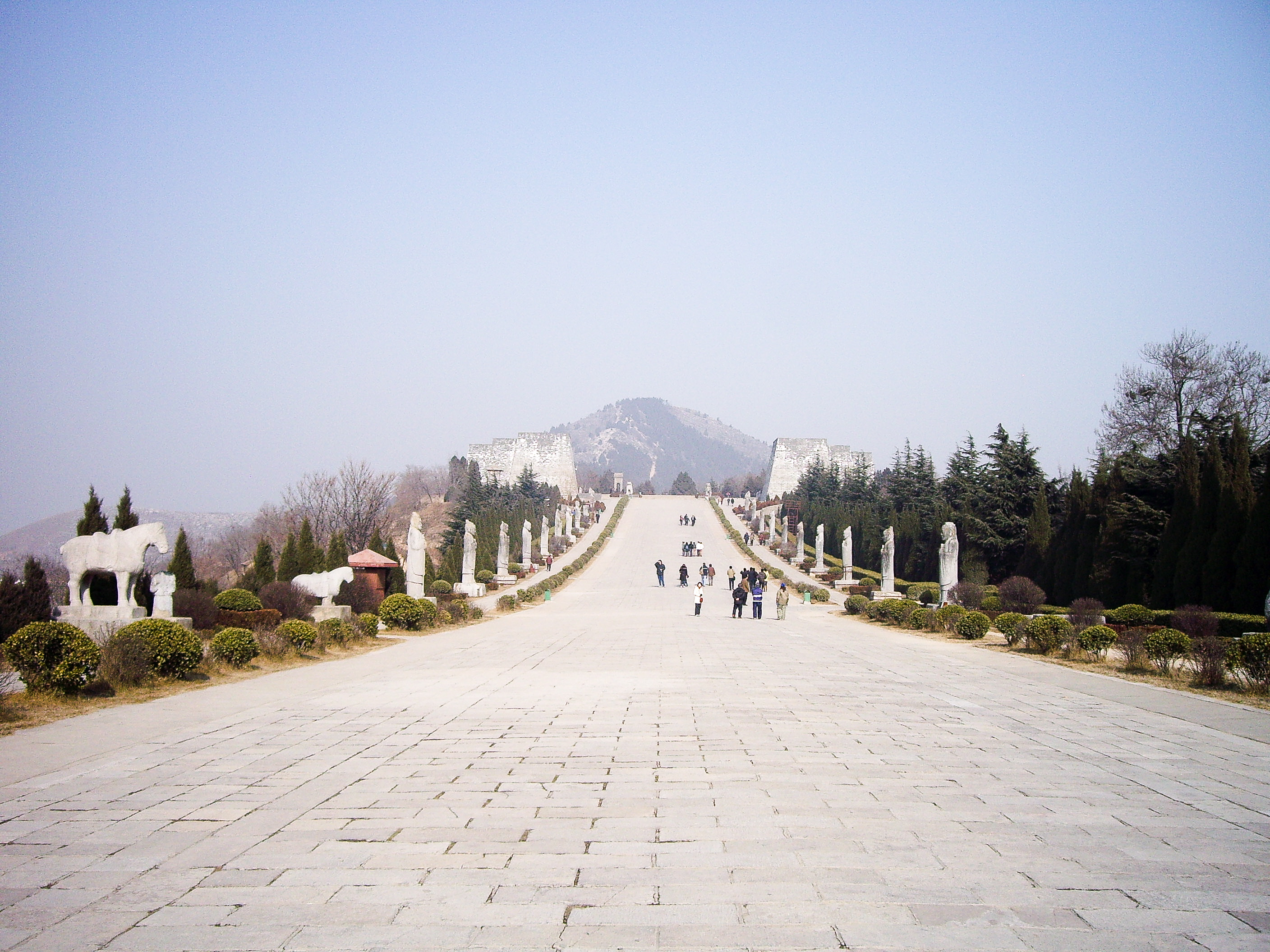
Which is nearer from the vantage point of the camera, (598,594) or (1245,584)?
(1245,584)

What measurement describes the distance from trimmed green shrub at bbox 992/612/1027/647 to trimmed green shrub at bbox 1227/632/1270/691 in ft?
17.2

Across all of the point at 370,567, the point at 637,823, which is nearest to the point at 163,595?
the point at 370,567

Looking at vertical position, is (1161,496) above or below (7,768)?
above

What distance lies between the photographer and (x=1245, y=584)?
1858cm

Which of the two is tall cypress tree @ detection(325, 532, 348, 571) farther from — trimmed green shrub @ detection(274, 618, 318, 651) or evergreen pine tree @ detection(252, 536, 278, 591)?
trimmed green shrub @ detection(274, 618, 318, 651)

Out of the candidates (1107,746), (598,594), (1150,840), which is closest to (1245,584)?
(1107,746)

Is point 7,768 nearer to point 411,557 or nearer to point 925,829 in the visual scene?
point 925,829

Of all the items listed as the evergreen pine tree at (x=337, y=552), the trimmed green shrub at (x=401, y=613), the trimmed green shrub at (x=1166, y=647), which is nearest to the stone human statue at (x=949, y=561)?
the trimmed green shrub at (x=1166, y=647)

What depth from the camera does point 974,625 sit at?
58.3 feet

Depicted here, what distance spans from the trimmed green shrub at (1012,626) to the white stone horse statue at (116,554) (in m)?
14.1

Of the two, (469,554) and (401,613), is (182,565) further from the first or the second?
(469,554)

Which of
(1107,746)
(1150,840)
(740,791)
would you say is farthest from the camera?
(1107,746)

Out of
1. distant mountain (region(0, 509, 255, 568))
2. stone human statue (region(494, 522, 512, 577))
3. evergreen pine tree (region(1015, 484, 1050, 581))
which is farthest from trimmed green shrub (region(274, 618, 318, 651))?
distant mountain (region(0, 509, 255, 568))

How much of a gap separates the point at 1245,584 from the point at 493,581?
24.7 m
